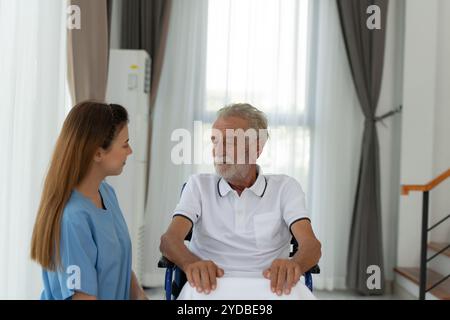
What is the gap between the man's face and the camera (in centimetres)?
118

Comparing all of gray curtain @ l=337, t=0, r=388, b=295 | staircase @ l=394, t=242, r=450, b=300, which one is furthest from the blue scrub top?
gray curtain @ l=337, t=0, r=388, b=295

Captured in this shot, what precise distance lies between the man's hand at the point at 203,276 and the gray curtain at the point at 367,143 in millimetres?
2333

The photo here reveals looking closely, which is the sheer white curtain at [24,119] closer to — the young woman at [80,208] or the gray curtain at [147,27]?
the young woman at [80,208]

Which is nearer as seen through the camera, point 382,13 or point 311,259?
point 311,259

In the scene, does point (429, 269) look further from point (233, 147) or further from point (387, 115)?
point (233, 147)

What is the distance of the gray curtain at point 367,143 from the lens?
2.95m

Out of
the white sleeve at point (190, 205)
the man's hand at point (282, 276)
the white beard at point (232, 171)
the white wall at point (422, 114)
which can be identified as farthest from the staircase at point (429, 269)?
the man's hand at point (282, 276)

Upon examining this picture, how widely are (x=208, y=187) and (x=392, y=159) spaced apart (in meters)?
2.14

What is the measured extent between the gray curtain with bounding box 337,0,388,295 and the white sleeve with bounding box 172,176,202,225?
1972 millimetres

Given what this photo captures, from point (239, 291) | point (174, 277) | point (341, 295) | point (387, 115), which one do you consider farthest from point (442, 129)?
point (239, 291)

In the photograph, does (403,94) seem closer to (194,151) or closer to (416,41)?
(416,41)

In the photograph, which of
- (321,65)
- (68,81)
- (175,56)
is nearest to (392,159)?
(321,65)

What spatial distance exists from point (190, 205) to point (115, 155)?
563 millimetres

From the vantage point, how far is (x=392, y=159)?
305 centimetres
